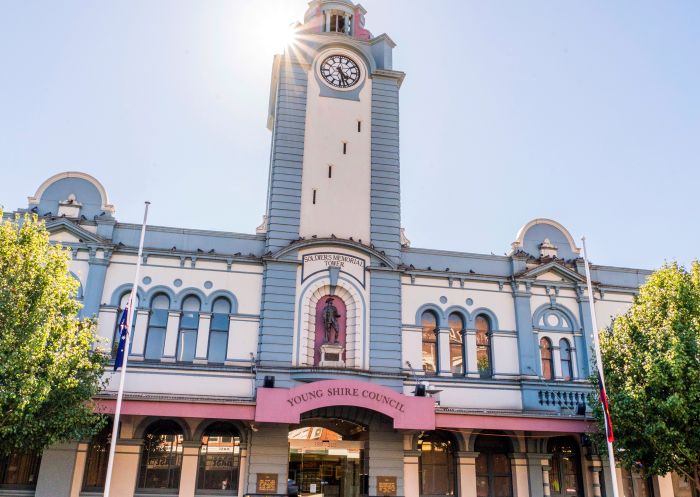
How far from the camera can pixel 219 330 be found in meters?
25.2

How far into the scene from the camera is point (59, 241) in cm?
Result: 2480

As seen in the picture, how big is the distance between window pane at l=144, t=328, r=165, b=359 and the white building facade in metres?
0.06

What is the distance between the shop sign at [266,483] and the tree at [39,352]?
6.40 metres

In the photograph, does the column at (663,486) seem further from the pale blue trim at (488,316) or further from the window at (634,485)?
the pale blue trim at (488,316)

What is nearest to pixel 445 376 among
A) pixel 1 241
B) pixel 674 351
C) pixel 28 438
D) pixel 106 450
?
pixel 674 351

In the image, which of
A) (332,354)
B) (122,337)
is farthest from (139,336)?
(332,354)

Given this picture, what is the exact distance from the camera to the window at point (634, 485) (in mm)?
26547

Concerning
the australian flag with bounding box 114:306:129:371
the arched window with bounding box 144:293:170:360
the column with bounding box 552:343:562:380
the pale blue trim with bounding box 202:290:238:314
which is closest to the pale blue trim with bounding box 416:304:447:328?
the column with bounding box 552:343:562:380

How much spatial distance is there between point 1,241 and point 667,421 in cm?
2168

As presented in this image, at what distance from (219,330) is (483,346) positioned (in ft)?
38.0

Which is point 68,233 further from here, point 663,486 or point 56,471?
point 663,486

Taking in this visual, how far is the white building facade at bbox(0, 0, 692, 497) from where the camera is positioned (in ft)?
75.5

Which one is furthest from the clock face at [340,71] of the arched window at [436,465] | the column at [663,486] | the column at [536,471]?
the column at [663,486]

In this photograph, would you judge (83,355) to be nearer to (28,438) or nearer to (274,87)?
(28,438)
